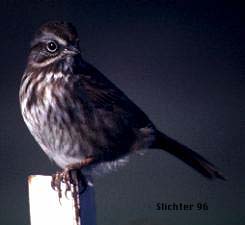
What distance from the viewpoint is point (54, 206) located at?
1750 mm

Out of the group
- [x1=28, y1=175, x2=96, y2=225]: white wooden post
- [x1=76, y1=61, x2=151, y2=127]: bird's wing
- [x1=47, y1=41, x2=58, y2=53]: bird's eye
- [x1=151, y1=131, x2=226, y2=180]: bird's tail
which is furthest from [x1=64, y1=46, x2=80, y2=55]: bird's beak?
[x1=28, y1=175, x2=96, y2=225]: white wooden post

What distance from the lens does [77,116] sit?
2674 mm

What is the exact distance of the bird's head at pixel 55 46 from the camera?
101 inches

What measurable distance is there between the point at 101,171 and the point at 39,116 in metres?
0.47

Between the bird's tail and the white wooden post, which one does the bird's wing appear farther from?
the white wooden post

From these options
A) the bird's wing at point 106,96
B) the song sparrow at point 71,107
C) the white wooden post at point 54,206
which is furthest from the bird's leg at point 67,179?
the bird's wing at point 106,96

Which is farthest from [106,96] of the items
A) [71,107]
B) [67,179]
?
[67,179]

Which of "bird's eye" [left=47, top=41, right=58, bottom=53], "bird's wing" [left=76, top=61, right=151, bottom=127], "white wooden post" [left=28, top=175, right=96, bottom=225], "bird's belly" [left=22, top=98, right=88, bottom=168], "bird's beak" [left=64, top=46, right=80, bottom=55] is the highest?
"bird's eye" [left=47, top=41, right=58, bottom=53]

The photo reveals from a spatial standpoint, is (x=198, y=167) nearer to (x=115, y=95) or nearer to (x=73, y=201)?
(x=115, y=95)

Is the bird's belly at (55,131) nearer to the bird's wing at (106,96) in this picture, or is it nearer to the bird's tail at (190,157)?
the bird's wing at (106,96)

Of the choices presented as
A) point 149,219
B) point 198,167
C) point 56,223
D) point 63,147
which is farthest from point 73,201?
point 149,219

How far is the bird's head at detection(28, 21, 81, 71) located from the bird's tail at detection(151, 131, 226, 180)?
0.79m

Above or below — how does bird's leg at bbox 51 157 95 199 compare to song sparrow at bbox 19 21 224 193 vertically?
below

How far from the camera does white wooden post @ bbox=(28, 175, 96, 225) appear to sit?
67.1 inches
